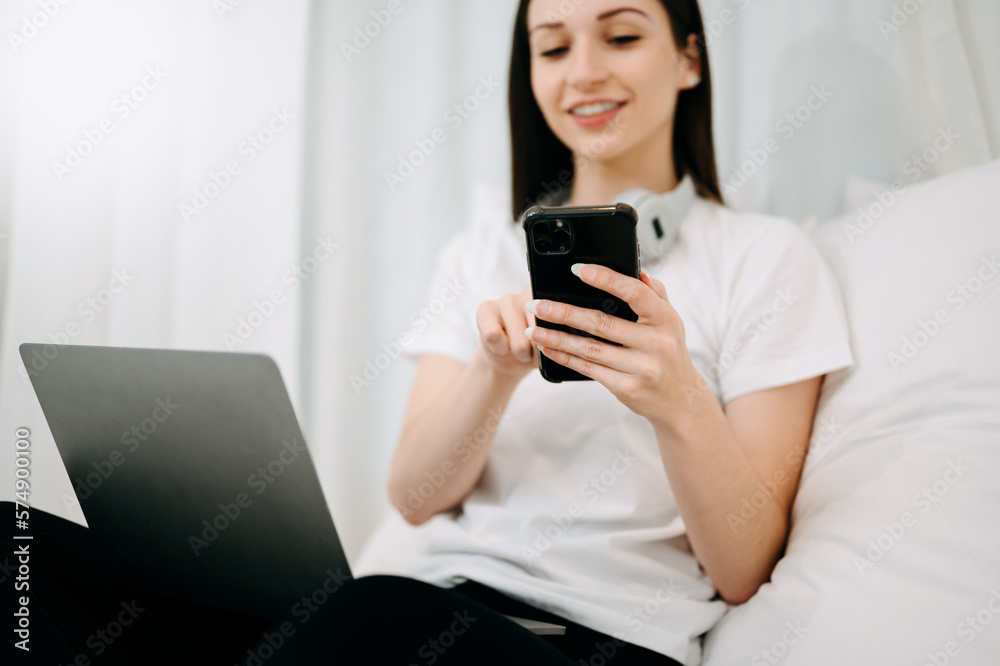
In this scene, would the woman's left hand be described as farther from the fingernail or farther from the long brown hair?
the long brown hair

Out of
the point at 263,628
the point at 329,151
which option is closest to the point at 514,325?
the point at 263,628

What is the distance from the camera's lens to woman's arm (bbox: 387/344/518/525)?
0.75 metres

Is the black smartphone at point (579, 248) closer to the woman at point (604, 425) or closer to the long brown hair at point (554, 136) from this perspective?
the woman at point (604, 425)

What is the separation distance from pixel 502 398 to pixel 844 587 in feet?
1.23

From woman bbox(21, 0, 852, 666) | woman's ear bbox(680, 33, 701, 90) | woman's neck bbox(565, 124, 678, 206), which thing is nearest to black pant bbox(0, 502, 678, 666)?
woman bbox(21, 0, 852, 666)

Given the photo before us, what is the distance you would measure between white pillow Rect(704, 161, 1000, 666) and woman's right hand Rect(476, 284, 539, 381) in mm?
334

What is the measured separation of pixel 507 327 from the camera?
651mm

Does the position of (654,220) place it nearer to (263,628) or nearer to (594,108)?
(594,108)

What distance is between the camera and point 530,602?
71 cm

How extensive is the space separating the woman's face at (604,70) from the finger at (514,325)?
1.26 feet

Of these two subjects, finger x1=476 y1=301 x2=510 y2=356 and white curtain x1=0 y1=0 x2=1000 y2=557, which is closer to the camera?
finger x1=476 y1=301 x2=510 y2=356

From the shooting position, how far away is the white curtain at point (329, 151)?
3.34 feet

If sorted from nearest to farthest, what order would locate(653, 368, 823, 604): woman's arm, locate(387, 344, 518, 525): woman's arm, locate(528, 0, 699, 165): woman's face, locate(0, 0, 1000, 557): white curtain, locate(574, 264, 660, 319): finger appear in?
1. locate(574, 264, 660, 319): finger
2. locate(653, 368, 823, 604): woman's arm
3. locate(387, 344, 518, 525): woman's arm
4. locate(528, 0, 699, 165): woman's face
5. locate(0, 0, 1000, 557): white curtain

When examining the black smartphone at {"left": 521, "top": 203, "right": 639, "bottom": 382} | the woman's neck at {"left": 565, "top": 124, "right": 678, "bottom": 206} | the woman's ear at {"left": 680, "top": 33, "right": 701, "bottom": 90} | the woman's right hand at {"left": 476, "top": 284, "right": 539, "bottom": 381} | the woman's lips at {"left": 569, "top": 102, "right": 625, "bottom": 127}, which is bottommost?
the woman's right hand at {"left": 476, "top": 284, "right": 539, "bottom": 381}
